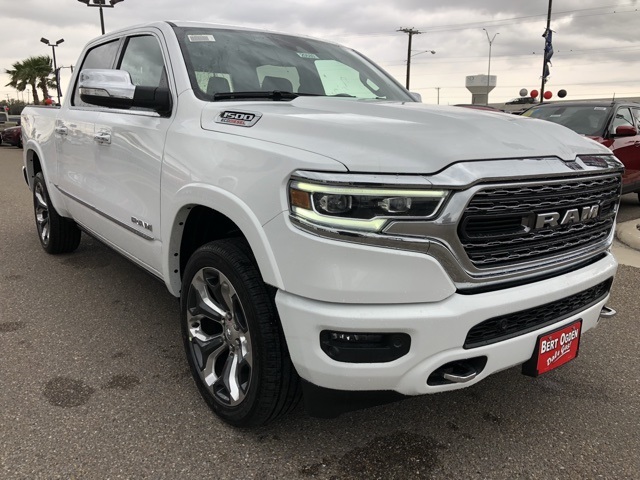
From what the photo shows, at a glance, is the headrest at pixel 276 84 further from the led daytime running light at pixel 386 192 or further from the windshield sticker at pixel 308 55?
the led daytime running light at pixel 386 192

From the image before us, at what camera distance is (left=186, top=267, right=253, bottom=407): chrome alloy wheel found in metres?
2.37

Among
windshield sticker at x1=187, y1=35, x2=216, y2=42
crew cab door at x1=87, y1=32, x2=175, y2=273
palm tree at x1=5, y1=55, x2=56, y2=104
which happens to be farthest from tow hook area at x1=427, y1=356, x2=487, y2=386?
palm tree at x1=5, y1=55, x2=56, y2=104

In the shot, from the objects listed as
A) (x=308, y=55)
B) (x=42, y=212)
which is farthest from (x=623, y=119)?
(x=42, y=212)

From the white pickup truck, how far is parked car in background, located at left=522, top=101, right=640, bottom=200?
5.71 meters

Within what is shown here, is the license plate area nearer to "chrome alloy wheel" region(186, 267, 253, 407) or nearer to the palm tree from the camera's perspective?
"chrome alloy wheel" region(186, 267, 253, 407)

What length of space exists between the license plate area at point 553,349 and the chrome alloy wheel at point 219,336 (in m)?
1.16

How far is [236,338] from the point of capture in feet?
7.91

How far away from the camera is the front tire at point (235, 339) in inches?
84.2

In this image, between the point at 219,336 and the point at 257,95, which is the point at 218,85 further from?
the point at 219,336

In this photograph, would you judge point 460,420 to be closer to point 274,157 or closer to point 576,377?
point 576,377

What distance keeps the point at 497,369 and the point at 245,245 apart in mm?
1150

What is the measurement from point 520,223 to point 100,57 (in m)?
3.55

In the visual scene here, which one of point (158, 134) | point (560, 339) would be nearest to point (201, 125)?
point (158, 134)

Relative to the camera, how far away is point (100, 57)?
13.7 ft
